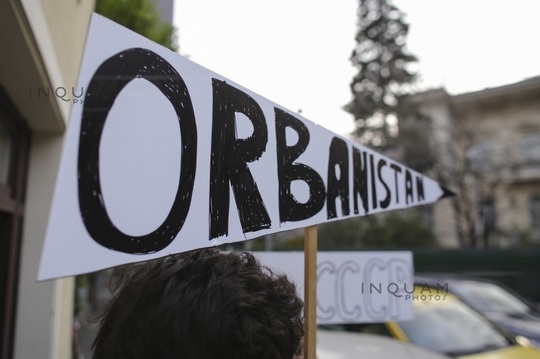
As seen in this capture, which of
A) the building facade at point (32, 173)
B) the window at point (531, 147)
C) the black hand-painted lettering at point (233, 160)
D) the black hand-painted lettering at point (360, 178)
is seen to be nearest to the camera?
the black hand-painted lettering at point (233, 160)

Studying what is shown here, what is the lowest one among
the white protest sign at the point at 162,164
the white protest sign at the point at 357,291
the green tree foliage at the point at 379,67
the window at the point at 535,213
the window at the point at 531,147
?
the white protest sign at the point at 357,291

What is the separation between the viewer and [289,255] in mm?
1939

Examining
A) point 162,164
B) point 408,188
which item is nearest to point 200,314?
point 162,164

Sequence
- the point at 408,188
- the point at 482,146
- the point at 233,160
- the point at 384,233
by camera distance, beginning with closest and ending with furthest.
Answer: the point at 233,160 → the point at 408,188 → the point at 482,146 → the point at 384,233

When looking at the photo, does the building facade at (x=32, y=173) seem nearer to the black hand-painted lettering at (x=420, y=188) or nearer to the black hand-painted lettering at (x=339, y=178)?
the black hand-painted lettering at (x=339, y=178)

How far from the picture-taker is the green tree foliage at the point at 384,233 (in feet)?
57.6

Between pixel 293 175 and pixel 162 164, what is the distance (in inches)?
20.5

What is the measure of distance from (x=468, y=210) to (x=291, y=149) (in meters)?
15.9

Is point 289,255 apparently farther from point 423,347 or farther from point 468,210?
point 468,210

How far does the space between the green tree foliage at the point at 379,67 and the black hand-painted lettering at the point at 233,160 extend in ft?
65.4

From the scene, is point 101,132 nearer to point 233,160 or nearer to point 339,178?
point 233,160

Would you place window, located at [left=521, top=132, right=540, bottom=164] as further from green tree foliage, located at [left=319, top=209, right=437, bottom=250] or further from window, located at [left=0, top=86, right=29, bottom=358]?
window, located at [left=0, top=86, right=29, bottom=358]

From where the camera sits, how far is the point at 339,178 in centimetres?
165

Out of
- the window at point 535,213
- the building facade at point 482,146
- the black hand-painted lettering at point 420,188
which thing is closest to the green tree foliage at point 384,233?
the building facade at point 482,146
